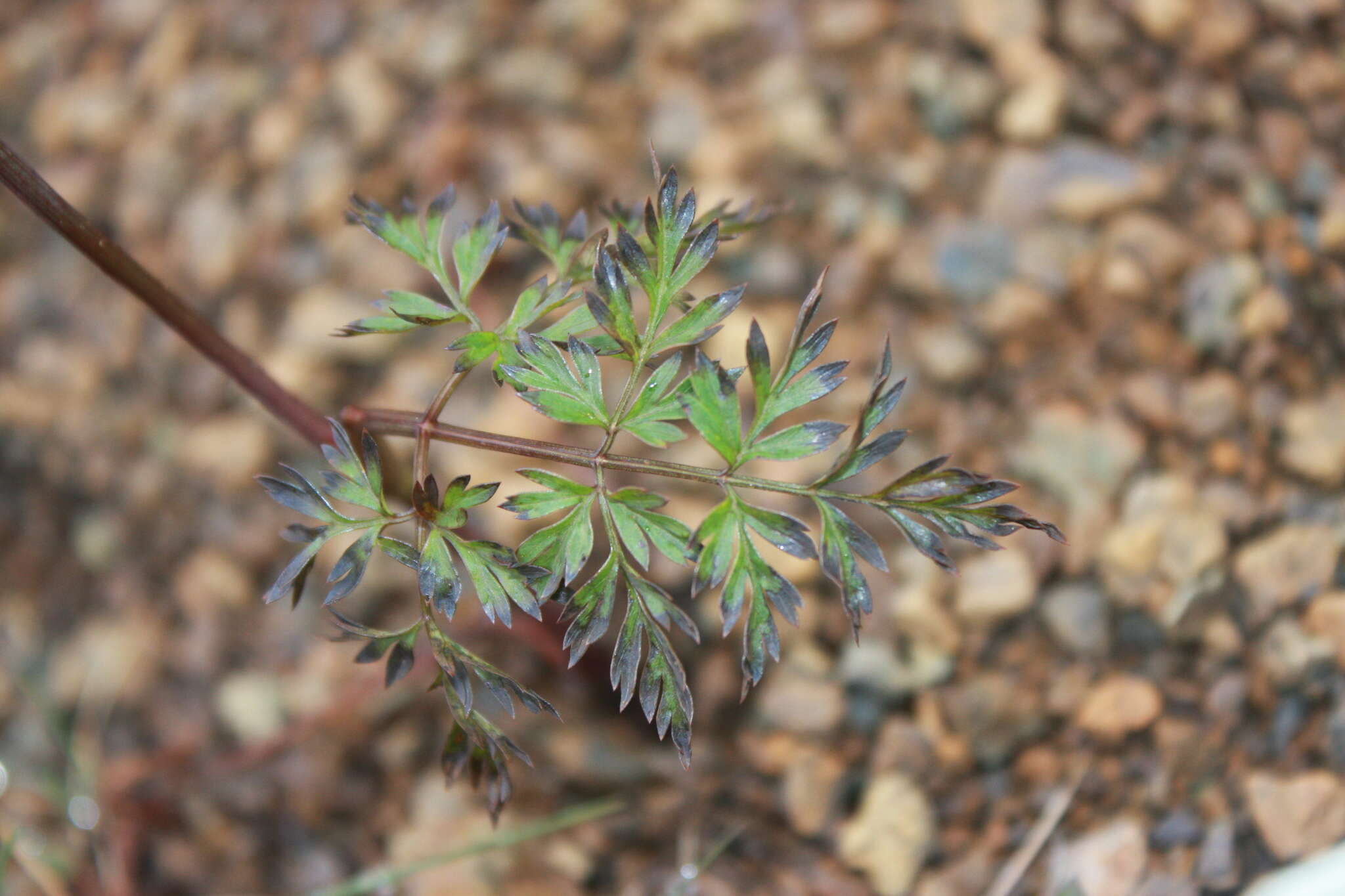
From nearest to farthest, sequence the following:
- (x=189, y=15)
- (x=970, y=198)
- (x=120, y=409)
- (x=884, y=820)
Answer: (x=884, y=820) < (x=970, y=198) < (x=120, y=409) < (x=189, y=15)

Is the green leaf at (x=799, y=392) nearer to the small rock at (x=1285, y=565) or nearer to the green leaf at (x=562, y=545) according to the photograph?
the green leaf at (x=562, y=545)

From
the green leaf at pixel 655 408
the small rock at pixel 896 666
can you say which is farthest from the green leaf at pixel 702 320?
the small rock at pixel 896 666

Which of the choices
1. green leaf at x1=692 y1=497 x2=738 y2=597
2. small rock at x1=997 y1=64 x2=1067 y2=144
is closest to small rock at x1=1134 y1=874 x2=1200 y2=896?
green leaf at x1=692 y1=497 x2=738 y2=597

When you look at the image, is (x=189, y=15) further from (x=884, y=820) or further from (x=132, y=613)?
(x=884, y=820)

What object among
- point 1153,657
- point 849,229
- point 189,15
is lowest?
point 1153,657

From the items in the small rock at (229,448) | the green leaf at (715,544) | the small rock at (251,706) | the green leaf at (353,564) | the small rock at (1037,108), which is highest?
the small rock at (1037,108)

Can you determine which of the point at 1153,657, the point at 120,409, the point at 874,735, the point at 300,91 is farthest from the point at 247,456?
→ the point at 1153,657
